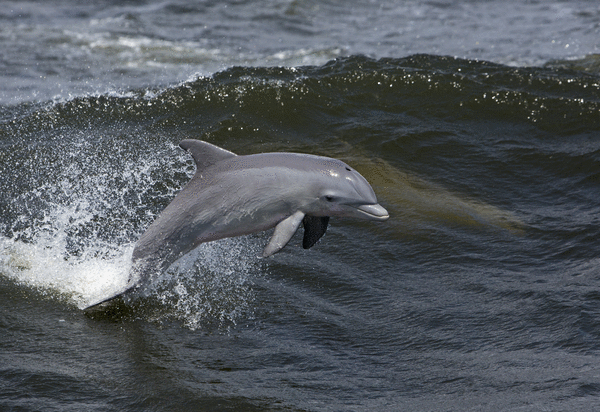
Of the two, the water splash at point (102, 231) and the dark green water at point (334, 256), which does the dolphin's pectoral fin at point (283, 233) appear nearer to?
the dark green water at point (334, 256)

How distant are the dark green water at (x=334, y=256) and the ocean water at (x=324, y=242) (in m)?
0.03

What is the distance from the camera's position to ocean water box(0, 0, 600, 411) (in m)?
5.93

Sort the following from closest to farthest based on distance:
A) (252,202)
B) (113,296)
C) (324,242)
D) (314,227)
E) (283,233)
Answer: (283,233), (252,202), (113,296), (314,227), (324,242)

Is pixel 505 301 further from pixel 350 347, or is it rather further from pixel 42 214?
pixel 42 214

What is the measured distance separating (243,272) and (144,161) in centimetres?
363

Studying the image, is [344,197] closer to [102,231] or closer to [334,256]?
[334,256]

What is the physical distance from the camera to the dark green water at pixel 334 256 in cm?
589

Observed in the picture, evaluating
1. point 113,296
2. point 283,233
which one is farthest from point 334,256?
point 113,296

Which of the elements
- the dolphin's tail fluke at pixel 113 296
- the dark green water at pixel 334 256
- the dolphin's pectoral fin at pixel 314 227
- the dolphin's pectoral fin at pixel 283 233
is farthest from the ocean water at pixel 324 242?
the dolphin's pectoral fin at pixel 283 233

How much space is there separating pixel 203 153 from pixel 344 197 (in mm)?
1445

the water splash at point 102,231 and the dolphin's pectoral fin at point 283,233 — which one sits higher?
the dolphin's pectoral fin at point 283,233

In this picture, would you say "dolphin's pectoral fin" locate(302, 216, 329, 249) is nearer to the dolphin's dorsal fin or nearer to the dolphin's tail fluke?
the dolphin's dorsal fin

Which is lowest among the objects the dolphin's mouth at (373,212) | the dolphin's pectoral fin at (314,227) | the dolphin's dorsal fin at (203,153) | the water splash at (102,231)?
the water splash at (102,231)

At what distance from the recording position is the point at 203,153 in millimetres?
6691
